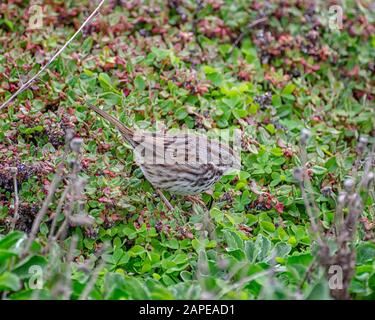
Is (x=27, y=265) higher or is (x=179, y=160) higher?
(x=179, y=160)

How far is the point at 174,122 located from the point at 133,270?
52.0 inches

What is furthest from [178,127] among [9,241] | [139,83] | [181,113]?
[9,241]

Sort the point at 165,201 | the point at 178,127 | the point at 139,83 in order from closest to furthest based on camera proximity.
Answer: the point at 165,201
the point at 178,127
the point at 139,83

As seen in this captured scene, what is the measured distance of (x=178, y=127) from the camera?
16.7ft

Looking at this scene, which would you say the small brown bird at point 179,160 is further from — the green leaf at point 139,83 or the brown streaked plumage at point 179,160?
the green leaf at point 139,83

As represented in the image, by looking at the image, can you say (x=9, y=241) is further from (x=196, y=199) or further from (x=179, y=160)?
(x=196, y=199)

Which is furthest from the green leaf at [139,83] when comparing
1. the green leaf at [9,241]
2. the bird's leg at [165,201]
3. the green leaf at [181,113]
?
the green leaf at [9,241]

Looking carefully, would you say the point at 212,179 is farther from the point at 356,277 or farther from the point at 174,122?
the point at 356,277

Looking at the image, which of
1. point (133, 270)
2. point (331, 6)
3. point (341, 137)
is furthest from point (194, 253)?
point (331, 6)

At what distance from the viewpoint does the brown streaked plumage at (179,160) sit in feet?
14.5

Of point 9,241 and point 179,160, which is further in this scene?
point 179,160

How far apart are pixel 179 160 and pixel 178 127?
2.25 ft

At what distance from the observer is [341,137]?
5.53 metres

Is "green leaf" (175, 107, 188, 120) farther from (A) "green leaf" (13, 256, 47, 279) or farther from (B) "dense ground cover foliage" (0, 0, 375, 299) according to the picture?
(A) "green leaf" (13, 256, 47, 279)
